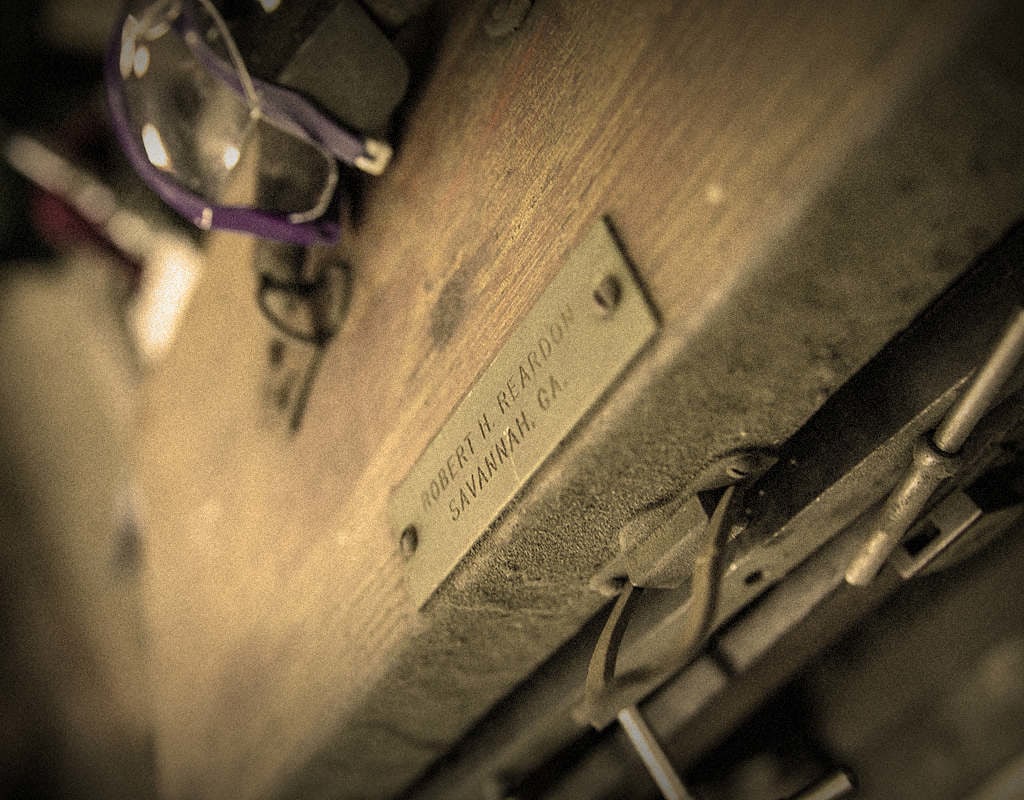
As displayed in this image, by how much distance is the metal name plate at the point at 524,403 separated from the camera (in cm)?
43

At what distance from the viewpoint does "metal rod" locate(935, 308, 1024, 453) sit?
402mm

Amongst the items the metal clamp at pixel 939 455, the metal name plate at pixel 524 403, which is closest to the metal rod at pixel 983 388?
the metal clamp at pixel 939 455

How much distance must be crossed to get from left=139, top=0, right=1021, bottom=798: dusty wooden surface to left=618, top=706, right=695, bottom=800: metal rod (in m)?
0.12

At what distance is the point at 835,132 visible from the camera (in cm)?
34

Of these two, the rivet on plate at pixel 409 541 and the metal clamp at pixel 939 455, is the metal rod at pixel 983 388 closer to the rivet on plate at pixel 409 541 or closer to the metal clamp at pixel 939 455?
the metal clamp at pixel 939 455

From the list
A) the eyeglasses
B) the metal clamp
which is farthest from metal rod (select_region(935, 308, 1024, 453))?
the eyeglasses

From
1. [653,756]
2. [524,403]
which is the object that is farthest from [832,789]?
[524,403]

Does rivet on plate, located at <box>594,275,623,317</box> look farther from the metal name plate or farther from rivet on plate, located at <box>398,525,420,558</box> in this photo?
rivet on plate, located at <box>398,525,420,558</box>

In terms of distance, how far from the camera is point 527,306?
1.70 feet

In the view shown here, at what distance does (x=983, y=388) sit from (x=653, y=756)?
46 cm

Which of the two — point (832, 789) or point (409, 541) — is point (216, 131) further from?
point (832, 789)

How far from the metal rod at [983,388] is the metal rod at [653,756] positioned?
1.28 ft

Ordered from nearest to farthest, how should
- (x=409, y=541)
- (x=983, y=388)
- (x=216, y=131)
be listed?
(x=983, y=388), (x=409, y=541), (x=216, y=131)

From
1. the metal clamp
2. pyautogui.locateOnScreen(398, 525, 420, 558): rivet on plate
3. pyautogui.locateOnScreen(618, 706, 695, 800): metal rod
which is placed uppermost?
pyautogui.locateOnScreen(398, 525, 420, 558): rivet on plate
